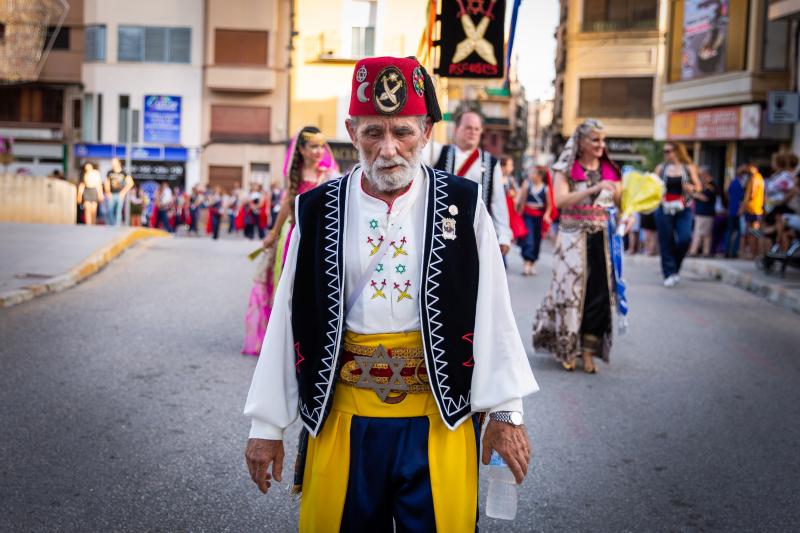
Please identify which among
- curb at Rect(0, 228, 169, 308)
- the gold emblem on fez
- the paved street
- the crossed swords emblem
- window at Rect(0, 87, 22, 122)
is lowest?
the paved street

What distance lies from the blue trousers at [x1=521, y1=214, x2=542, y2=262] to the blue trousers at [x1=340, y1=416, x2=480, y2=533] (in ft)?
46.7

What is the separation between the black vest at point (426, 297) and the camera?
2.96 m

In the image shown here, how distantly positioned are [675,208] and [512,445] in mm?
12859

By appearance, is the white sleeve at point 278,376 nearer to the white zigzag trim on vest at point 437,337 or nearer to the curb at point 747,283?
Answer: the white zigzag trim on vest at point 437,337

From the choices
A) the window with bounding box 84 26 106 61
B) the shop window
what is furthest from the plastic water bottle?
the window with bounding box 84 26 106 61

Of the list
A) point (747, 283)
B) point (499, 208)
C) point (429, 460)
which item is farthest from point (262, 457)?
point (747, 283)

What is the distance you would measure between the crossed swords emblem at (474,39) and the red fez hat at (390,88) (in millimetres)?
11458

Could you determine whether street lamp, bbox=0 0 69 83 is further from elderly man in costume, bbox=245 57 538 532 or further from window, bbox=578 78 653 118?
window, bbox=578 78 653 118

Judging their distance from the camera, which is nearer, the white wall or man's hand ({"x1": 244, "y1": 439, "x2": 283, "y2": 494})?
man's hand ({"x1": 244, "y1": 439, "x2": 283, "y2": 494})

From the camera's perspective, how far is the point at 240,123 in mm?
50562

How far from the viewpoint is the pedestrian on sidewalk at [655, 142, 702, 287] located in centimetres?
1481

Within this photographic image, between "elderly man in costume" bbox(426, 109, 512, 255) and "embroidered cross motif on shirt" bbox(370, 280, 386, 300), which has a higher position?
"elderly man in costume" bbox(426, 109, 512, 255)

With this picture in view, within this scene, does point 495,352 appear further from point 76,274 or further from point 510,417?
point 76,274

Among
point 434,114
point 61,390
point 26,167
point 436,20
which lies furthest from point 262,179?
point 434,114
